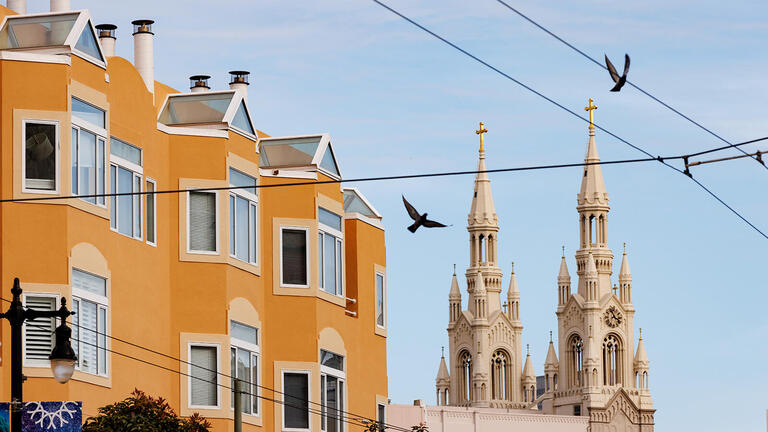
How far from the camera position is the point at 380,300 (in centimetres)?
3775

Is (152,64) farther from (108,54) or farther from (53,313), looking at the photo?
(53,313)

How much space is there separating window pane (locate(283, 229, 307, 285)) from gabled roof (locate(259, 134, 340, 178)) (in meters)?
1.70

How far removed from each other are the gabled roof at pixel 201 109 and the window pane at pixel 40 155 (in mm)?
4915

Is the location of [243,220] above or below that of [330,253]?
above

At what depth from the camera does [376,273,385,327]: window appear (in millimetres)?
37500

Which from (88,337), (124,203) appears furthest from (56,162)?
(88,337)

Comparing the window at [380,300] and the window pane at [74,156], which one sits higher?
the window pane at [74,156]

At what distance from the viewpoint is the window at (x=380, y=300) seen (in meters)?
37.5

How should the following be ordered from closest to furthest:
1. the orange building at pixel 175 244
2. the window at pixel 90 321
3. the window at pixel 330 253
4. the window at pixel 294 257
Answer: the orange building at pixel 175 244 < the window at pixel 90 321 < the window at pixel 294 257 < the window at pixel 330 253

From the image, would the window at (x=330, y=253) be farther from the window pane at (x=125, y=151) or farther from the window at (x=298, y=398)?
the window pane at (x=125, y=151)

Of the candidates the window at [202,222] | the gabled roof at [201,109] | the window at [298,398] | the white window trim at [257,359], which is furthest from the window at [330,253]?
the window at [202,222]

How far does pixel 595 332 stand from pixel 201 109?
366ft

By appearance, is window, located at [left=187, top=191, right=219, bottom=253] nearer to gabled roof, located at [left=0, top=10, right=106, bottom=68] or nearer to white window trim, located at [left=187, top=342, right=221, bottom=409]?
white window trim, located at [left=187, top=342, right=221, bottom=409]

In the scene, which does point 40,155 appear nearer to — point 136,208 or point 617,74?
point 136,208
